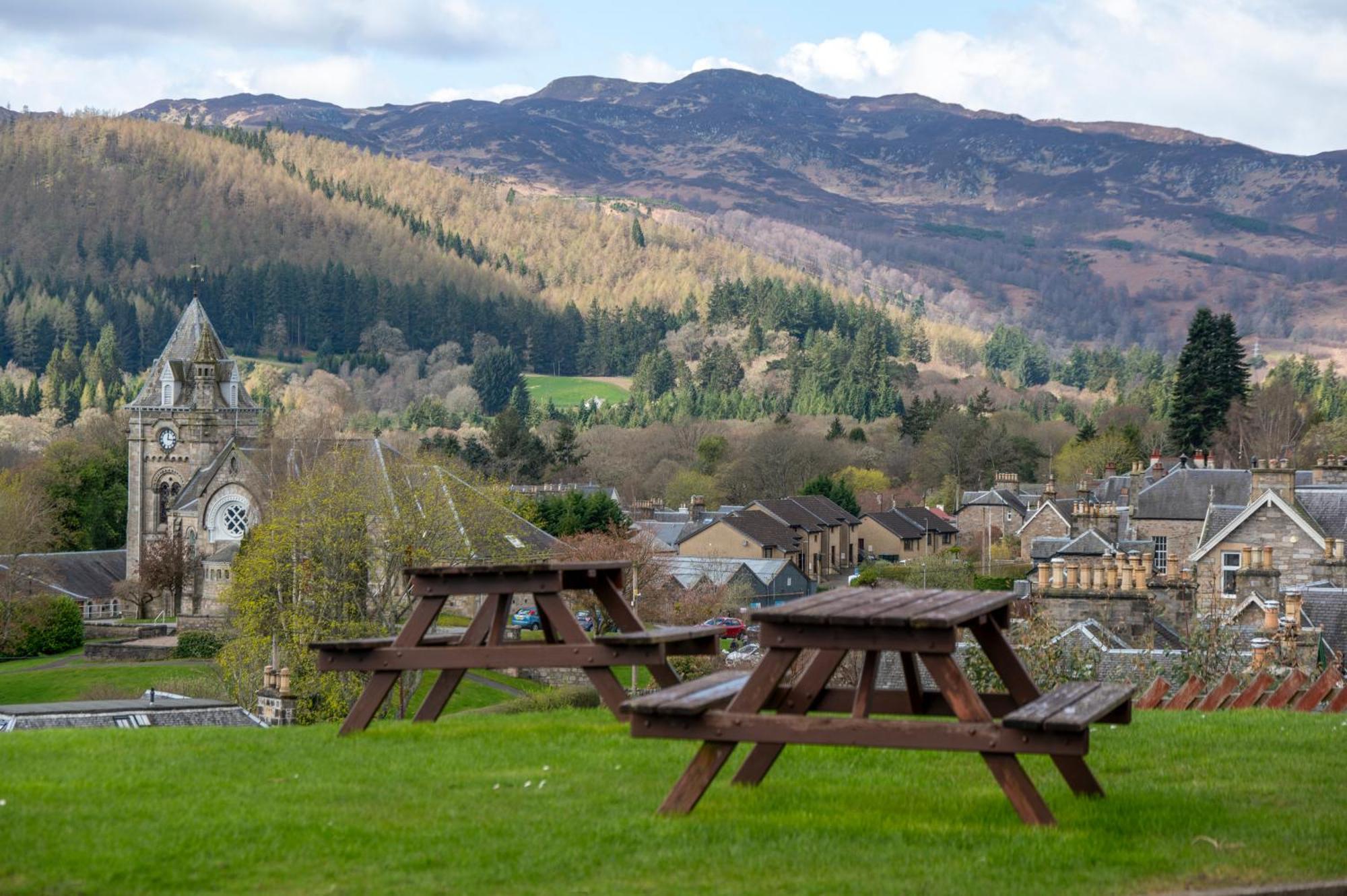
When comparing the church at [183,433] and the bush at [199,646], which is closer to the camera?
the bush at [199,646]

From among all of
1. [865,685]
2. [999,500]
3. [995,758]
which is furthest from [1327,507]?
[999,500]

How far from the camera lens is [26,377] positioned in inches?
7731

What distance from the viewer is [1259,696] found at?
1684 centimetres

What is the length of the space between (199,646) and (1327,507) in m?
42.7

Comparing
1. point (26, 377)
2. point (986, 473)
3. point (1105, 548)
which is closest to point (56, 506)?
point (986, 473)

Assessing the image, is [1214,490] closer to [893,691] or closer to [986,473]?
[893,691]

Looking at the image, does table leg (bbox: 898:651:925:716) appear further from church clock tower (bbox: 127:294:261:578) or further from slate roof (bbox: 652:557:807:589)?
church clock tower (bbox: 127:294:261:578)

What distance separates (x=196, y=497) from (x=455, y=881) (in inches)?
3103

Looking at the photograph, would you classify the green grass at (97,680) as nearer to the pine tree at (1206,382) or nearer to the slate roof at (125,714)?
the slate roof at (125,714)

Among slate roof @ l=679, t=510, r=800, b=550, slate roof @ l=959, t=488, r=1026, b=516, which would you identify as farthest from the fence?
slate roof @ l=959, t=488, r=1026, b=516

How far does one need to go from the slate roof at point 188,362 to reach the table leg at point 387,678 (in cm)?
8038

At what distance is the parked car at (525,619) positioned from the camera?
214 ft

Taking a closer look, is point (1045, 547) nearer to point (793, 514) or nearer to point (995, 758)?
point (793, 514)

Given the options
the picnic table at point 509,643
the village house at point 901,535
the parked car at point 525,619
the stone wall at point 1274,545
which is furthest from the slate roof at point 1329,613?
the village house at point 901,535
